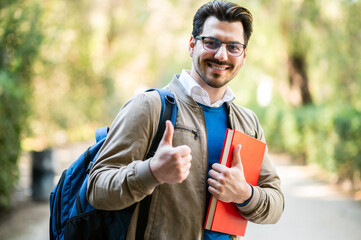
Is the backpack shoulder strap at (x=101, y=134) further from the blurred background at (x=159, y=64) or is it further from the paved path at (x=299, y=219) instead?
the paved path at (x=299, y=219)

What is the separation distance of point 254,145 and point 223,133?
0.17 meters

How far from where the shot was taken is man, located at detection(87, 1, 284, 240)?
149cm

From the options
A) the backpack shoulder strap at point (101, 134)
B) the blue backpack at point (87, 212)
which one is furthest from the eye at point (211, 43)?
the backpack shoulder strap at point (101, 134)

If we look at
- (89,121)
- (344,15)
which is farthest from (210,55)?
(89,121)

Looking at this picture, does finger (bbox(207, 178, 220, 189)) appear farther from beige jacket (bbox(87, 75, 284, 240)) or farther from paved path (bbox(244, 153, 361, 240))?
paved path (bbox(244, 153, 361, 240))

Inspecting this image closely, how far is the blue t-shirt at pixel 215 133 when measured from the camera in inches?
70.6

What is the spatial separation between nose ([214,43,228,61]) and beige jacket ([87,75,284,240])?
229mm

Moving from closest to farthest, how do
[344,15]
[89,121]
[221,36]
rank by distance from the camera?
1. [221,36]
2. [344,15]
3. [89,121]

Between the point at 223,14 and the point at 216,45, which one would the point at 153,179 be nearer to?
the point at 216,45

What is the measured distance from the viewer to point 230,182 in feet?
5.47

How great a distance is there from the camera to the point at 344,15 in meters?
9.29

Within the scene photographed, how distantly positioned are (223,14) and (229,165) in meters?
0.70

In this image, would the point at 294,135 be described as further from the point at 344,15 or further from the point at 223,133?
the point at 223,133

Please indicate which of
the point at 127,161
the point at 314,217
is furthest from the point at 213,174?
the point at 314,217
